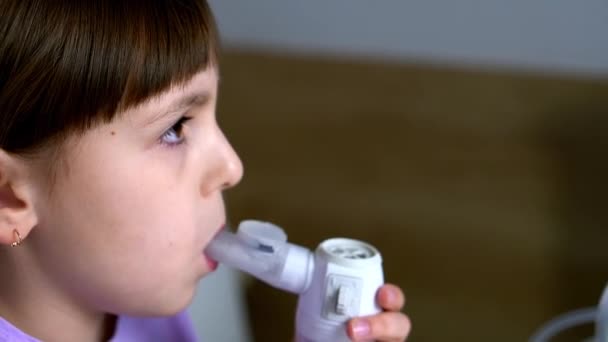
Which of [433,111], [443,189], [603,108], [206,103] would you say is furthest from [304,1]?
[206,103]

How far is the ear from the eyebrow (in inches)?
3.9

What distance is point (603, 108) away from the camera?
119 centimetres

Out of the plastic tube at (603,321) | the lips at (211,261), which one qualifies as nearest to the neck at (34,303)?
the lips at (211,261)

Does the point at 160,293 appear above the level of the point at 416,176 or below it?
above

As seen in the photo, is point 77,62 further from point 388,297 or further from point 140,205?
point 388,297

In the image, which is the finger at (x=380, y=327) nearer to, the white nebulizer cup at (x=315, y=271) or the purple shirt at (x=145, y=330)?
the white nebulizer cup at (x=315, y=271)

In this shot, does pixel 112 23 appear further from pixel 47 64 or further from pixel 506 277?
pixel 506 277

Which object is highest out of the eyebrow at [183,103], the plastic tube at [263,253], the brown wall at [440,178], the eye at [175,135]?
the eyebrow at [183,103]

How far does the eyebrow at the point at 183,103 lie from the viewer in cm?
54

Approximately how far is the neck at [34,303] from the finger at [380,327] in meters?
0.24

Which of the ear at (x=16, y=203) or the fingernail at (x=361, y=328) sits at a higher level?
the ear at (x=16, y=203)

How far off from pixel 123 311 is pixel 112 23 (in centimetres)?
25

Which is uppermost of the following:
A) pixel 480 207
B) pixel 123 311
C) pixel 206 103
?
pixel 206 103

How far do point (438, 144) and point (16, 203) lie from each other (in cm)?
87
